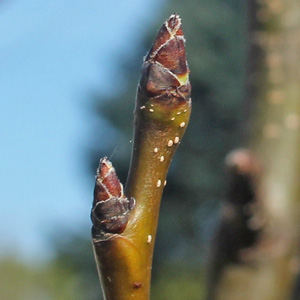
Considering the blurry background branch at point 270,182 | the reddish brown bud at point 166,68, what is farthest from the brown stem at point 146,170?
the blurry background branch at point 270,182

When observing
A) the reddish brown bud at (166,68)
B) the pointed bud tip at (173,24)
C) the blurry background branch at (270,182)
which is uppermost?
the pointed bud tip at (173,24)

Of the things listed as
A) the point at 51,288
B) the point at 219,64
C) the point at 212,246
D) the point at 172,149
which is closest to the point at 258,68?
the point at 212,246

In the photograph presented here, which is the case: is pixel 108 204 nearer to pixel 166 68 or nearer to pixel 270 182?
pixel 166 68

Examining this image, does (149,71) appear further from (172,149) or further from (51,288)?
(51,288)

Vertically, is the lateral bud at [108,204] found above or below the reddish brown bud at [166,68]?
below

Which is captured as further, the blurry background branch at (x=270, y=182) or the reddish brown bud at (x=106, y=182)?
the blurry background branch at (x=270, y=182)

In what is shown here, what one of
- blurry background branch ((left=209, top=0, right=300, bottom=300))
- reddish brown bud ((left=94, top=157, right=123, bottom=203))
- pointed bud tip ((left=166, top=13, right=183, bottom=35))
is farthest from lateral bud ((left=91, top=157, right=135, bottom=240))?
blurry background branch ((left=209, top=0, right=300, bottom=300))

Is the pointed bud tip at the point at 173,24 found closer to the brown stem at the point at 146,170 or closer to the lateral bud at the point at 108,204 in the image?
the brown stem at the point at 146,170

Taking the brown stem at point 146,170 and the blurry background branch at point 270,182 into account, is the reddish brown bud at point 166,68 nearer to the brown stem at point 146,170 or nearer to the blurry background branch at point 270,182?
the brown stem at point 146,170
